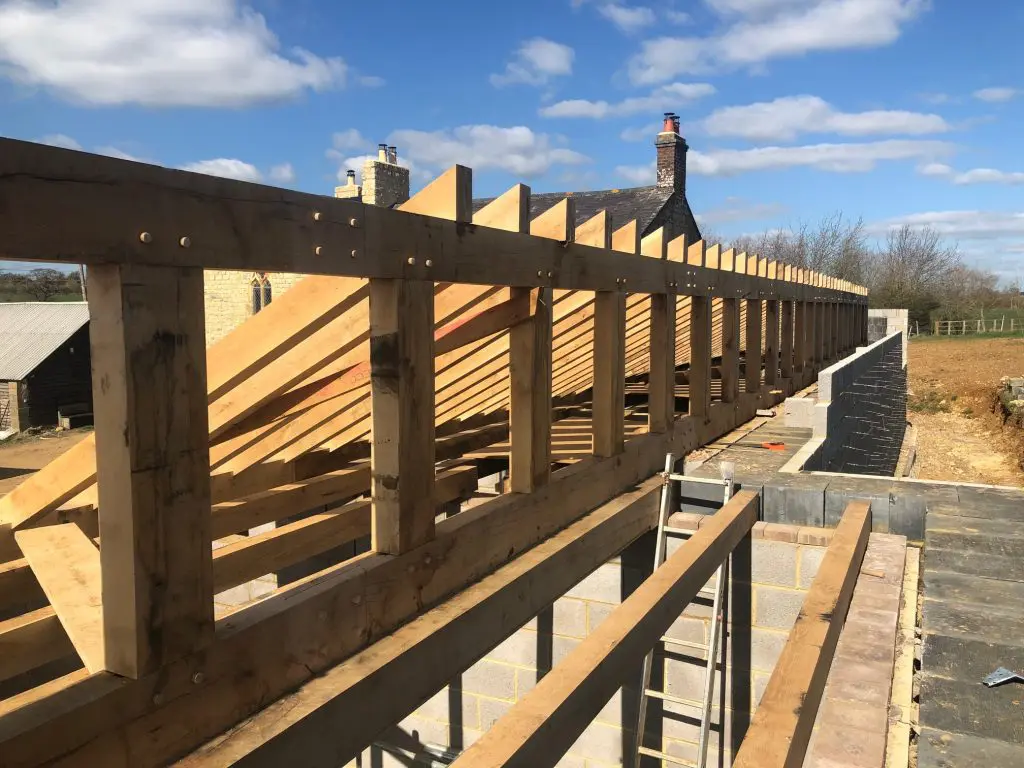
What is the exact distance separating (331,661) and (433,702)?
12.2 ft

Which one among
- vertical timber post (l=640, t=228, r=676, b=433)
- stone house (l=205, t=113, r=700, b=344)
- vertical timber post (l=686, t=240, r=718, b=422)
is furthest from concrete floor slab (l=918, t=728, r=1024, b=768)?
stone house (l=205, t=113, r=700, b=344)

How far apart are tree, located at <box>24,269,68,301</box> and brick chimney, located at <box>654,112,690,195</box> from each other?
98.3ft

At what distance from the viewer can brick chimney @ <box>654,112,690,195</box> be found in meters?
22.3

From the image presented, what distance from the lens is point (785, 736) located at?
90.4 inches

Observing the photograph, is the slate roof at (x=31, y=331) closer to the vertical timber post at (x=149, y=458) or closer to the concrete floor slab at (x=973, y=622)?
the vertical timber post at (x=149, y=458)

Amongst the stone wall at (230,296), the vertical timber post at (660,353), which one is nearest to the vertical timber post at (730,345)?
the vertical timber post at (660,353)

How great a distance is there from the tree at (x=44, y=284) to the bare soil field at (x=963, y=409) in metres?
37.3

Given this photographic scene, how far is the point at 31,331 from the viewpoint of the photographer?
2375cm

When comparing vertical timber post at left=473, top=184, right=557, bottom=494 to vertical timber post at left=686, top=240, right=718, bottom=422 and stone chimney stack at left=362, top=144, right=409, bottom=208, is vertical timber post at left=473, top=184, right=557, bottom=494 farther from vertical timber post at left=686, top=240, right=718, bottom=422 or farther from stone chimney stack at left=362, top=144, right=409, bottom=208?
stone chimney stack at left=362, top=144, right=409, bottom=208

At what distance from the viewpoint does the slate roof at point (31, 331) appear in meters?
22.1

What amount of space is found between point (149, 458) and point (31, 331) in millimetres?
25799

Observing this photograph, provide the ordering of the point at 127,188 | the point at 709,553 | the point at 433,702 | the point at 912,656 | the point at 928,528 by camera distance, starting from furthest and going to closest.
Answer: the point at 433,702 < the point at 928,528 < the point at 709,553 < the point at 912,656 < the point at 127,188

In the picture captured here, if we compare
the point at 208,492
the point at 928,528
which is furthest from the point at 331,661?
the point at 928,528

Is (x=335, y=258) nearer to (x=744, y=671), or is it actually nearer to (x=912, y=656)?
(x=912, y=656)
